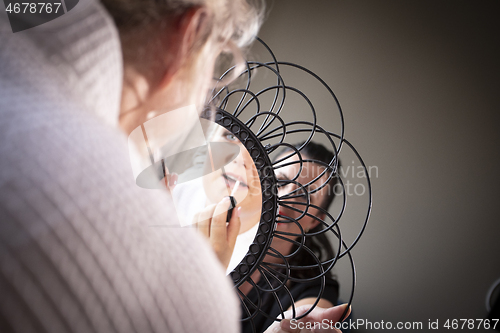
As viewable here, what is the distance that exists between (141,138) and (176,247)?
0.19m

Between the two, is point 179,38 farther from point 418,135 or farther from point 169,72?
point 418,135

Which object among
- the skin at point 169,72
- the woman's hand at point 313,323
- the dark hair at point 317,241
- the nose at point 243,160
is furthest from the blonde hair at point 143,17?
the dark hair at point 317,241

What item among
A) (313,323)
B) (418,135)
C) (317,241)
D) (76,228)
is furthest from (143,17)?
(317,241)

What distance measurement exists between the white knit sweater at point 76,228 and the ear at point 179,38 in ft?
0.18

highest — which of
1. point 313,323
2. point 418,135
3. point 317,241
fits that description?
point 418,135

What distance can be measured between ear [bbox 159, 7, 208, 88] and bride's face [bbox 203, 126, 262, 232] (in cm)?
24

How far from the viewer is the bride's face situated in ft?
1.40

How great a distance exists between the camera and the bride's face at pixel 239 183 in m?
0.43

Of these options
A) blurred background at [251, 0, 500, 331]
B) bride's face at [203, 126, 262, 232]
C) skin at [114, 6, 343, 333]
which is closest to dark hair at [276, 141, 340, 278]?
blurred background at [251, 0, 500, 331]

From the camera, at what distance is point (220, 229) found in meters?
0.42

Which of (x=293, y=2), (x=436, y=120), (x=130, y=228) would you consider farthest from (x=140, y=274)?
(x=293, y=2)

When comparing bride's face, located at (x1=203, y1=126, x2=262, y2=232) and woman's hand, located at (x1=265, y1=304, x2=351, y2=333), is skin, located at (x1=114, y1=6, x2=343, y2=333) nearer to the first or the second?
bride's face, located at (x1=203, y1=126, x2=262, y2=232)

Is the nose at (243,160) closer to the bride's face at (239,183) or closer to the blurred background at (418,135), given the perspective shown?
the bride's face at (239,183)

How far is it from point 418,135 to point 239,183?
2.75 feet
